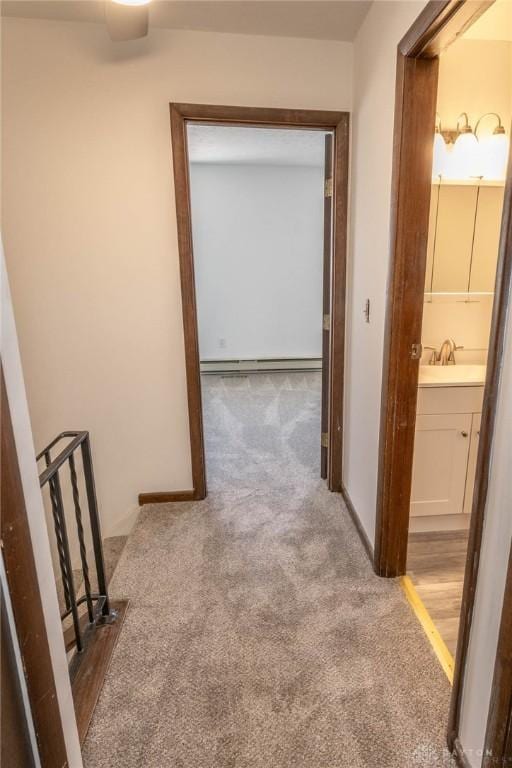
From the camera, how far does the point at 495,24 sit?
187 cm

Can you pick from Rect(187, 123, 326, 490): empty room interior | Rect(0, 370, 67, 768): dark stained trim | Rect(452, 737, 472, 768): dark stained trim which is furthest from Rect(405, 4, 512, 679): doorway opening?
Rect(187, 123, 326, 490): empty room interior

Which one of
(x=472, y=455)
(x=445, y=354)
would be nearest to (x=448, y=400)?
(x=472, y=455)

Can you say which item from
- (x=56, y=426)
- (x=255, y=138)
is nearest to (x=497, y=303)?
(x=56, y=426)

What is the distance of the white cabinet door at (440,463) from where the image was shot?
2139mm

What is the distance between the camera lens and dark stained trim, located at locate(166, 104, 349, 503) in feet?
6.99

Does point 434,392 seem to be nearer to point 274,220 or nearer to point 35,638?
point 35,638

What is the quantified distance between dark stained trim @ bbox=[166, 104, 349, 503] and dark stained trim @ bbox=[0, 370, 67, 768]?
160 cm

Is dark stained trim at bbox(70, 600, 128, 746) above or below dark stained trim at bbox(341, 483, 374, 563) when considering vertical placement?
below

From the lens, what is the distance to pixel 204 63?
2084 mm

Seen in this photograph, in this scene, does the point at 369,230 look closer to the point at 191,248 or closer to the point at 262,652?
the point at 191,248

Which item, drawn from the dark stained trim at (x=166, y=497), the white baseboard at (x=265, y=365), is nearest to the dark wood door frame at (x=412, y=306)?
the dark stained trim at (x=166, y=497)

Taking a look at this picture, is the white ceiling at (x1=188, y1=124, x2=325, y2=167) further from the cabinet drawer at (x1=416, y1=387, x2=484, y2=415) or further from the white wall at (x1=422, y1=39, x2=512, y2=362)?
the cabinet drawer at (x1=416, y1=387, x2=484, y2=415)

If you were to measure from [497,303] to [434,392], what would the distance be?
122 cm

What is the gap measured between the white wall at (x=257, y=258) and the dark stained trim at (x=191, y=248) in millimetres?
2980
